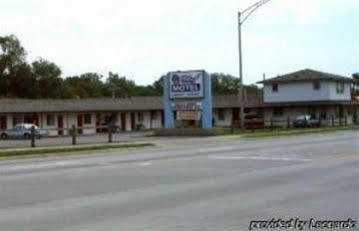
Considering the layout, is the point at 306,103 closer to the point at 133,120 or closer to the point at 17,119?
the point at 133,120

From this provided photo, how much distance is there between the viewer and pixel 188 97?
56.9 m

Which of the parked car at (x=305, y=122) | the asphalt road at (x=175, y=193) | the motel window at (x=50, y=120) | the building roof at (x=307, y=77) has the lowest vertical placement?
the asphalt road at (x=175, y=193)

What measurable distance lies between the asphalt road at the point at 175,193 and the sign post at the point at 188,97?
A: 98.8 feet

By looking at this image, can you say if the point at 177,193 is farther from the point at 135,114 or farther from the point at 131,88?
the point at 131,88

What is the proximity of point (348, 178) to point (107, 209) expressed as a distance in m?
7.27

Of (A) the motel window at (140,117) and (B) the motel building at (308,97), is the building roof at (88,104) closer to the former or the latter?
(A) the motel window at (140,117)

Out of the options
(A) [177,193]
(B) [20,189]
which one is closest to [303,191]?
(A) [177,193]

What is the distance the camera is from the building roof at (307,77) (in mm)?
85312

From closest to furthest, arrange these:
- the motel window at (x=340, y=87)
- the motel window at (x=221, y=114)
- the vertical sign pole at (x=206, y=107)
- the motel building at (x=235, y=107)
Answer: the vertical sign pole at (x=206, y=107)
the motel building at (x=235, y=107)
the motel window at (x=340, y=87)
the motel window at (x=221, y=114)

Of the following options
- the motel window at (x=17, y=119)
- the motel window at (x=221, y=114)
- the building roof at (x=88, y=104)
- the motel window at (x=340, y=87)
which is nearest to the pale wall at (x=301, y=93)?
the motel window at (x=340, y=87)

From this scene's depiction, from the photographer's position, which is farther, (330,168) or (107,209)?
(330,168)

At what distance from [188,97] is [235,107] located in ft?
116

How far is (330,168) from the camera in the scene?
71.1ft

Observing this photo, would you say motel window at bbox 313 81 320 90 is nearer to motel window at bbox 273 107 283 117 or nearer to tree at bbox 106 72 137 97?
motel window at bbox 273 107 283 117
